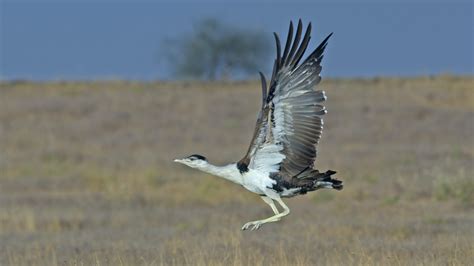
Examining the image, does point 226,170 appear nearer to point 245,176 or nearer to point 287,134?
point 245,176

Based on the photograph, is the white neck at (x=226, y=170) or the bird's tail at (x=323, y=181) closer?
the white neck at (x=226, y=170)

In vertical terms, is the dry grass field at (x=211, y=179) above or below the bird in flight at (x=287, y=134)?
below

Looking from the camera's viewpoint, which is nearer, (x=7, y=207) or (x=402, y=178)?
(x=7, y=207)

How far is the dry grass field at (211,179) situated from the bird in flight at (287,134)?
0.93 meters

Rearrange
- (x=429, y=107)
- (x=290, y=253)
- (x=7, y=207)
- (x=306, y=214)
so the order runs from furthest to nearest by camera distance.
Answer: (x=429, y=107)
(x=7, y=207)
(x=306, y=214)
(x=290, y=253)

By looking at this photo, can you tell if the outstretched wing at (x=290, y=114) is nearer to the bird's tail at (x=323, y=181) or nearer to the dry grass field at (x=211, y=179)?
the bird's tail at (x=323, y=181)

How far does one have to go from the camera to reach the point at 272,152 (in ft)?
31.9

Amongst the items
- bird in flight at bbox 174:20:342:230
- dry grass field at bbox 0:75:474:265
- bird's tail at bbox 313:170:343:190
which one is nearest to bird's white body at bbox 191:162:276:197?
bird in flight at bbox 174:20:342:230

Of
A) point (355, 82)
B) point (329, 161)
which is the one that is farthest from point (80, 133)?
point (355, 82)

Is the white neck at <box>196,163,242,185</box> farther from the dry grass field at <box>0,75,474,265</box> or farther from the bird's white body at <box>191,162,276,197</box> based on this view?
the dry grass field at <box>0,75,474,265</box>

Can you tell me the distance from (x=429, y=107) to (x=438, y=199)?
681 inches

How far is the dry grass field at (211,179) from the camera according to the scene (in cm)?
1249

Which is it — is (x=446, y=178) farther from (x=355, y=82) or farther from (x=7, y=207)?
(x=355, y=82)

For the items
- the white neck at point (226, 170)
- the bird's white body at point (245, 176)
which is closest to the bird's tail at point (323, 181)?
the bird's white body at point (245, 176)
